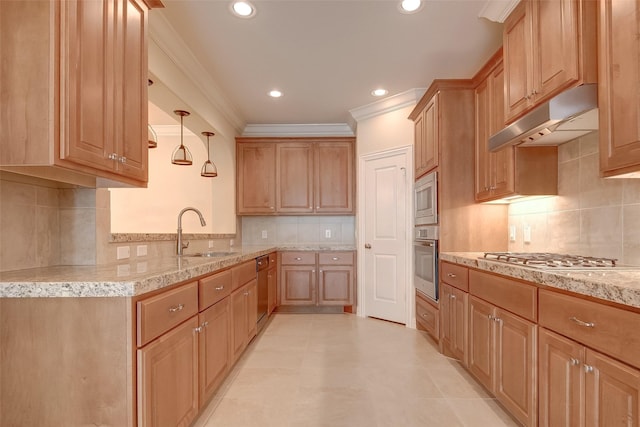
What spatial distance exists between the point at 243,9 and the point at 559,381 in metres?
2.72

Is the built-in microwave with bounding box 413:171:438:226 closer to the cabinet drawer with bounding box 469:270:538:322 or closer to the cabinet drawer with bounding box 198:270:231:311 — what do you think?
the cabinet drawer with bounding box 469:270:538:322

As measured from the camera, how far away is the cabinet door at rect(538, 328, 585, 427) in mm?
1309

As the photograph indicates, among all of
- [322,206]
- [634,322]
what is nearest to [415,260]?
[322,206]

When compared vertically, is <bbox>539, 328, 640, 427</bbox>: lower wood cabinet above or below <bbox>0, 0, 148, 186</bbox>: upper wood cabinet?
below

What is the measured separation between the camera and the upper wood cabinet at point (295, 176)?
15.4ft

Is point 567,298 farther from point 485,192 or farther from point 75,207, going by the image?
point 75,207

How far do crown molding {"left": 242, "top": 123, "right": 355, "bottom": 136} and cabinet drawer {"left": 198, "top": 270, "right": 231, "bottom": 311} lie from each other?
2977 mm

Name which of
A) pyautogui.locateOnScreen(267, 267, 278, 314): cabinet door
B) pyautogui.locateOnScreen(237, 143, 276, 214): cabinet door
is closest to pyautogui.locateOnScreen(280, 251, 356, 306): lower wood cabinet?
pyautogui.locateOnScreen(267, 267, 278, 314): cabinet door

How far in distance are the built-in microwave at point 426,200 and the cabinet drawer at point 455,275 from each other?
0.41m

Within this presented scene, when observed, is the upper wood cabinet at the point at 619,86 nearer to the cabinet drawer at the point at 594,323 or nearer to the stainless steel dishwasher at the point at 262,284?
the cabinet drawer at the point at 594,323

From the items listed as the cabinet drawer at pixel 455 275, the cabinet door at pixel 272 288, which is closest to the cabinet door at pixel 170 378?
the cabinet drawer at pixel 455 275

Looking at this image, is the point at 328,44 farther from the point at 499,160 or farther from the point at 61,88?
the point at 61,88

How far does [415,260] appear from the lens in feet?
11.9

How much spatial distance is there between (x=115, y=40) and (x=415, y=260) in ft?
10.2
